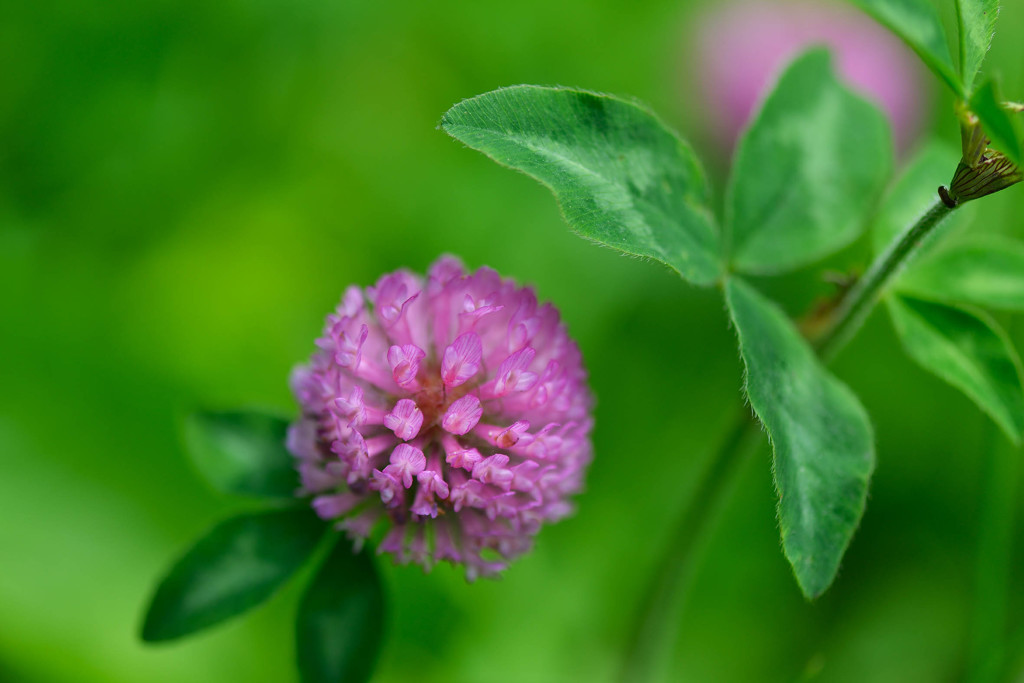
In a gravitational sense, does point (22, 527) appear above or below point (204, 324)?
below

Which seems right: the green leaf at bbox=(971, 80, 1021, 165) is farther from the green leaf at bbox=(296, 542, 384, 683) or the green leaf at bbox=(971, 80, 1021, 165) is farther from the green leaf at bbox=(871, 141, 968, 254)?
the green leaf at bbox=(296, 542, 384, 683)

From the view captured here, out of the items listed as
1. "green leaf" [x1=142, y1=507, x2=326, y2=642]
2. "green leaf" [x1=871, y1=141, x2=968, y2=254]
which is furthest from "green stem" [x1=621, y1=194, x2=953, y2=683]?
"green leaf" [x1=142, y1=507, x2=326, y2=642]

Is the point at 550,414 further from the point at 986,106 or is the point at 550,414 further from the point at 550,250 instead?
the point at 550,250

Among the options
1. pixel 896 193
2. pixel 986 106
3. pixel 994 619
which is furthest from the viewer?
pixel 994 619

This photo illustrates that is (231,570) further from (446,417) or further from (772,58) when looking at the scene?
(772,58)

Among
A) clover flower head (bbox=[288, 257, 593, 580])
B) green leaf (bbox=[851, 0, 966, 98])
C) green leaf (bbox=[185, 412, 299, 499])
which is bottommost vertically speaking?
green leaf (bbox=[185, 412, 299, 499])

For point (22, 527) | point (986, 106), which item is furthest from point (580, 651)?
point (986, 106)

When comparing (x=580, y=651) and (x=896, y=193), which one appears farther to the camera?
(x=580, y=651)

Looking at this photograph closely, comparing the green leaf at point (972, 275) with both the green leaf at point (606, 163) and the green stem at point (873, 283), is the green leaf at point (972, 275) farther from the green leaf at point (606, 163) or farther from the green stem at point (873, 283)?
the green leaf at point (606, 163)
